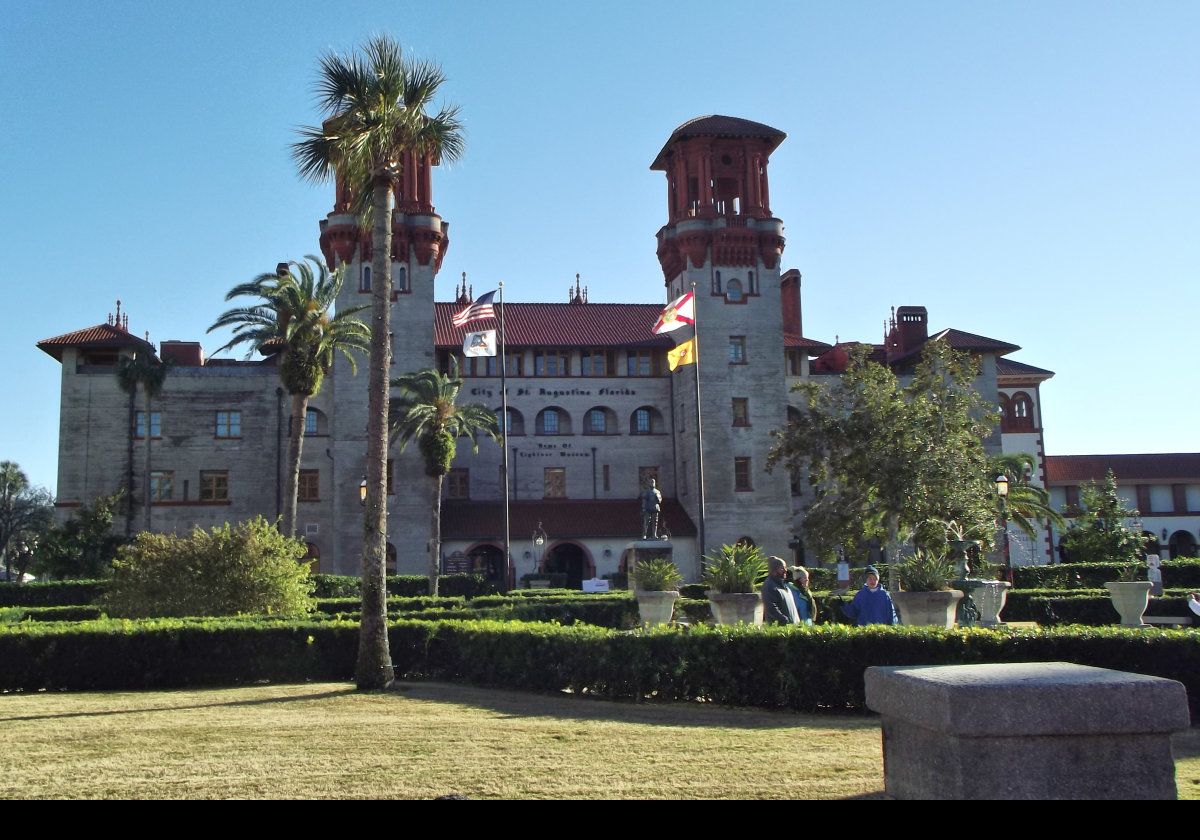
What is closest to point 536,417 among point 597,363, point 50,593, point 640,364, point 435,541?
point 597,363

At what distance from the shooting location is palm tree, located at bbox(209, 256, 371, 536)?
125 feet

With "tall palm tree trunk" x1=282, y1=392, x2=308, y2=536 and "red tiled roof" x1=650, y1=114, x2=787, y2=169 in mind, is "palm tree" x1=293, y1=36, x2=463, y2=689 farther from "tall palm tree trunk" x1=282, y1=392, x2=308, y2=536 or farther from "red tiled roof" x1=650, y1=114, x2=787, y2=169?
"red tiled roof" x1=650, y1=114, x2=787, y2=169

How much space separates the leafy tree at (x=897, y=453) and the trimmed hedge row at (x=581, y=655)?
21198 millimetres

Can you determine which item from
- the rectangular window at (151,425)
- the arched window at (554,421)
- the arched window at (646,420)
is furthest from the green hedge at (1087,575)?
the rectangular window at (151,425)

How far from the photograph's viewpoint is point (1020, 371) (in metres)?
64.6

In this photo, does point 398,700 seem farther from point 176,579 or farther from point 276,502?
point 276,502

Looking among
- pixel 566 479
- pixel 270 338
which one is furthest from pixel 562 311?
pixel 270 338

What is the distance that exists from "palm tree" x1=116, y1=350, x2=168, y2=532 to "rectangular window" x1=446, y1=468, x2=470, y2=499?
14204mm

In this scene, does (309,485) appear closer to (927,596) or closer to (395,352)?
(395,352)

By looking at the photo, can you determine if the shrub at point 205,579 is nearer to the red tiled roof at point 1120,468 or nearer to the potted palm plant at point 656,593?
the potted palm plant at point 656,593

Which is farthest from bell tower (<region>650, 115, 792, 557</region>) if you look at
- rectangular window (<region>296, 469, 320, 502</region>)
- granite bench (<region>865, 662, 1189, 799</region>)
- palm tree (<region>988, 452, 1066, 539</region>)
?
granite bench (<region>865, 662, 1189, 799</region>)

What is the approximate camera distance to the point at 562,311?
→ 60.6 m

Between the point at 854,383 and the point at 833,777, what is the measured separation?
103ft

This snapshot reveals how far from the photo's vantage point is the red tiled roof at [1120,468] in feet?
227
